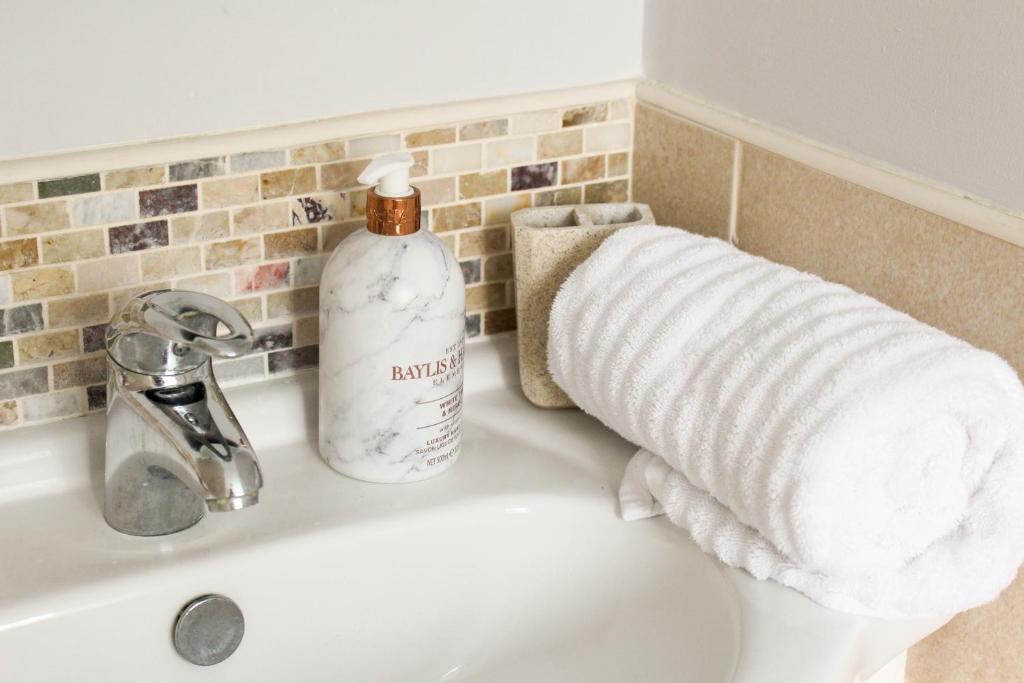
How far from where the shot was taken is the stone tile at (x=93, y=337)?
2.57ft

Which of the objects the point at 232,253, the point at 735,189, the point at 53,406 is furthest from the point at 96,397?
the point at 735,189

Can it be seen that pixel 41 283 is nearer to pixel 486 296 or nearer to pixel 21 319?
pixel 21 319

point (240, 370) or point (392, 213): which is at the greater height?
point (392, 213)

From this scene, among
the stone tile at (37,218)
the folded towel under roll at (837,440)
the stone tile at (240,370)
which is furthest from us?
the stone tile at (240,370)

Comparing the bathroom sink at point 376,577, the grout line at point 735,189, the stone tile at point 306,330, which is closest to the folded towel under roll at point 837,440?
the bathroom sink at point 376,577

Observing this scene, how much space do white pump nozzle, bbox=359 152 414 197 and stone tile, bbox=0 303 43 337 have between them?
221 millimetres

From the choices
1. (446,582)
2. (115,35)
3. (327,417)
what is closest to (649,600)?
(446,582)

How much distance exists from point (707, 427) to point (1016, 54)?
0.26m

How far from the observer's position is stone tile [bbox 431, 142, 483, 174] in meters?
0.87

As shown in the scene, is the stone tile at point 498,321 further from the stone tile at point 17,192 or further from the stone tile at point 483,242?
the stone tile at point 17,192

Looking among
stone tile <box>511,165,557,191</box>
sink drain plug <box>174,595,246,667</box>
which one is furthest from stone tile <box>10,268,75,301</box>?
stone tile <box>511,165,557,191</box>

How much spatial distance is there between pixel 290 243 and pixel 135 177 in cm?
11

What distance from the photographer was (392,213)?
0.75m

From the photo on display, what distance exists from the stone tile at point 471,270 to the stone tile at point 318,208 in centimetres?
10
